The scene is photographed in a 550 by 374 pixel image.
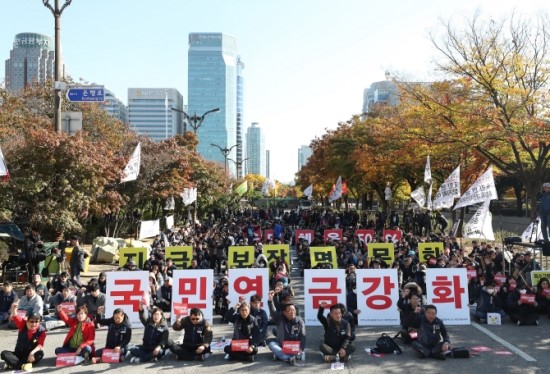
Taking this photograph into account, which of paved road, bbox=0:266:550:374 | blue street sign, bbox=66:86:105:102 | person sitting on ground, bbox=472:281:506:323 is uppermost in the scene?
blue street sign, bbox=66:86:105:102

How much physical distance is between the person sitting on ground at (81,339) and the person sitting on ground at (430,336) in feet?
18.9

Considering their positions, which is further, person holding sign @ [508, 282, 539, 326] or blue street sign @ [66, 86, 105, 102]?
blue street sign @ [66, 86, 105, 102]

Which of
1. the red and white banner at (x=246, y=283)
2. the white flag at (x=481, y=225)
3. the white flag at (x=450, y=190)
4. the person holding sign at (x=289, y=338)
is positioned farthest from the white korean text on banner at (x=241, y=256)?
the white flag at (x=450, y=190)

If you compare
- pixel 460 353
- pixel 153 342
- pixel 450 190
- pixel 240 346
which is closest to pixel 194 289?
pixel 153 342

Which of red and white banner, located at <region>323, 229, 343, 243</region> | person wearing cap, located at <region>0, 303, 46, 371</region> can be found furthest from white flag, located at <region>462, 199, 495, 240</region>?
person wearing cap, located at <region>0, 303, 46, 371</region>

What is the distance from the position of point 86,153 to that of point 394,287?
1146 cm

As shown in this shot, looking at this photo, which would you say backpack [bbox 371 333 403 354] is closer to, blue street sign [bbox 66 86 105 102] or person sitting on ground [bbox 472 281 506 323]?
person sitting on ground [bbox 472 281 506 323]

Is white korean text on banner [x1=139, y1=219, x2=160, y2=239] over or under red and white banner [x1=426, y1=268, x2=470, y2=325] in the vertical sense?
over

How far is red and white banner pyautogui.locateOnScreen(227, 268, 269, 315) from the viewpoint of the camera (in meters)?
12.0

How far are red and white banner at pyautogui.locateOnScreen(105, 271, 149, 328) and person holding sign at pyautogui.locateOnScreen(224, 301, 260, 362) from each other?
2.81 meters

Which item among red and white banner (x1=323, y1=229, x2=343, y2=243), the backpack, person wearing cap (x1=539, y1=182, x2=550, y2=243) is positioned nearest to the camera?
the backpack

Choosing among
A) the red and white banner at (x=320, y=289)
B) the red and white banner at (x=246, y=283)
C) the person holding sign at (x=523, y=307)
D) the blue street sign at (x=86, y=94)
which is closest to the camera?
the red and white banner at (x=320, y=289)

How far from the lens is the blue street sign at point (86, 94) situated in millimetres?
15594

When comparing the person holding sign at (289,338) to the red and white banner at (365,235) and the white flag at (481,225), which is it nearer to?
the white flag at (481,225)
